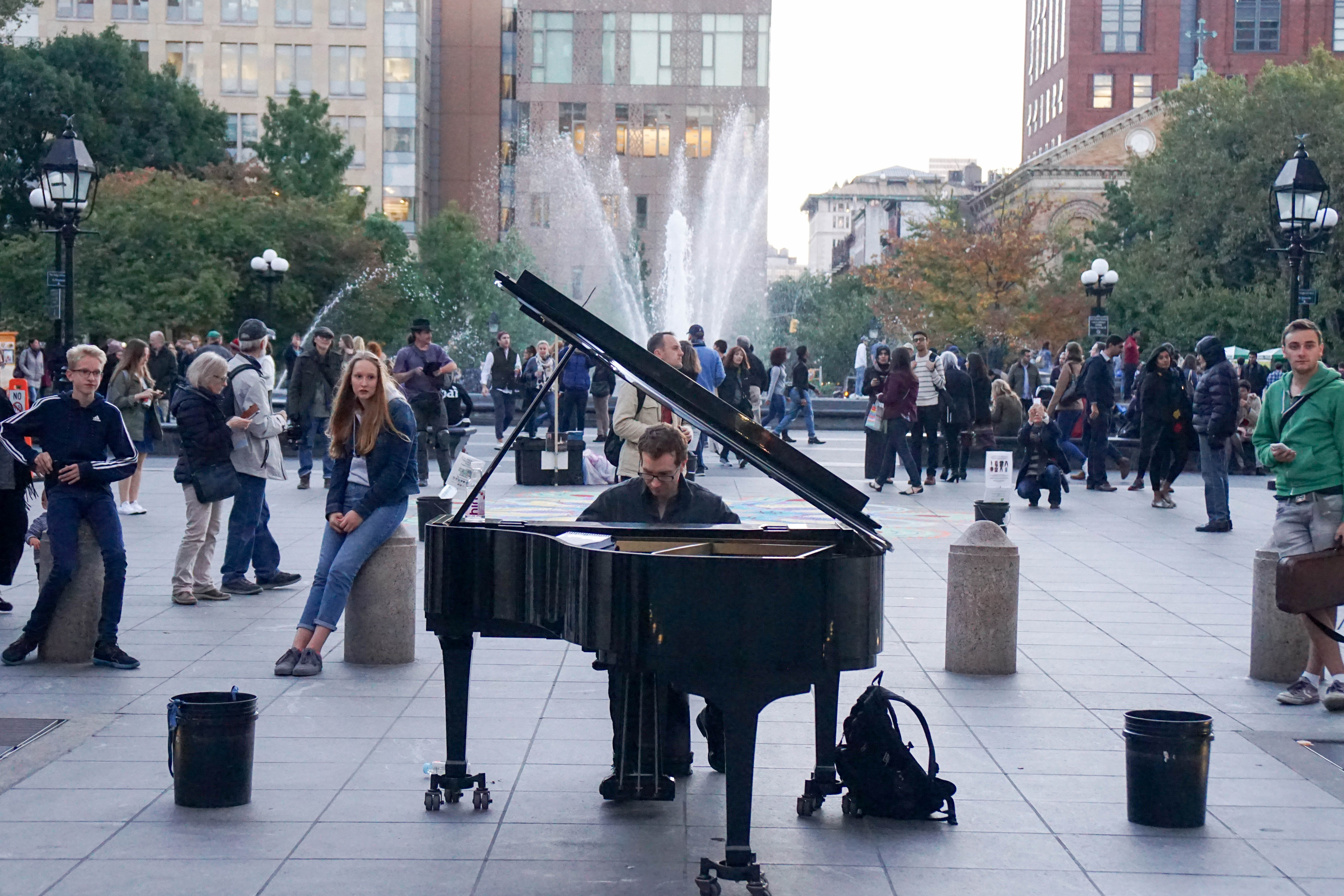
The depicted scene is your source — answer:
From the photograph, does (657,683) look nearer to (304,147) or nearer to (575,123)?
(304,147)

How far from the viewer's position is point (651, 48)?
82.6 meters

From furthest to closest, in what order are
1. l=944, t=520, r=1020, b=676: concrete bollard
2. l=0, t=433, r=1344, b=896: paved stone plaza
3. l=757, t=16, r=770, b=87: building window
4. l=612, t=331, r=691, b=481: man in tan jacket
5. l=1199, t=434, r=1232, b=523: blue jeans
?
l=757, t=16, r=770, b=87: building window → l=1199, t=434, r=1232, b=523: blue jeans → l=612, t=331, r=691, b=481: man in tan jacket → l=944, t=520, r=1020, b=676: concrete bollard → l=0, t=433, r=1344, b=896: paved stone plaza

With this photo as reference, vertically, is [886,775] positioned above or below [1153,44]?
below

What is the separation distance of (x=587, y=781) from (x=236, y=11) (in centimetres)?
8693

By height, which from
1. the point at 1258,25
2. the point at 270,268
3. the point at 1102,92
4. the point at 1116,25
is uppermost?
the point at 1116,25

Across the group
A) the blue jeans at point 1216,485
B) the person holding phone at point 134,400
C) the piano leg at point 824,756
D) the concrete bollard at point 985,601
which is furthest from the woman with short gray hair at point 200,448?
the blue jeans at point 1216,485

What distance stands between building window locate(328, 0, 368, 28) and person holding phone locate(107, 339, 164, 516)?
74.4m

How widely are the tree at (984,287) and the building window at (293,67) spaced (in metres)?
43.5

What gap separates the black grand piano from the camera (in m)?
4.98

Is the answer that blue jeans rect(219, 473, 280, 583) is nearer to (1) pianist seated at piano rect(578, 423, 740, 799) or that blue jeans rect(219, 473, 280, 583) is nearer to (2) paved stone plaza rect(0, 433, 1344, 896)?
(2) paved stone plaza rect(0, 433, 1344, 896)

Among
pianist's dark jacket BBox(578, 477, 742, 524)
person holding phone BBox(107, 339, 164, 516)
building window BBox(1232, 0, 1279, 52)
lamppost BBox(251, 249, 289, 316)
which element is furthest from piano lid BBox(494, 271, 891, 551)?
building window BBox(1232, 0, 1279, 52)

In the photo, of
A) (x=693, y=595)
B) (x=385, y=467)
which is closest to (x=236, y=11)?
(x=385, y=467)

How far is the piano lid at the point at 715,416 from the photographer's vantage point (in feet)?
17.6

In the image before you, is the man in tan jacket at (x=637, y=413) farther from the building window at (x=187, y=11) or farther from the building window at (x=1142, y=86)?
the building window at (x=1142, y=86)
